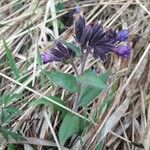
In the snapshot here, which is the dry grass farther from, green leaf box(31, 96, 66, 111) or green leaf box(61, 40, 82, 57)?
green leaf box(61, 40, 82, 57)

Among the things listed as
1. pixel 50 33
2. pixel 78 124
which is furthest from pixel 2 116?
pixel 50 33

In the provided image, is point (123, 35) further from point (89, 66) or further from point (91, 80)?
point (89, 66)

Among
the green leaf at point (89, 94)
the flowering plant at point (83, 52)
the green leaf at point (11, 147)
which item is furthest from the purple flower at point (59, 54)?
the green leaf at point (11, 147)

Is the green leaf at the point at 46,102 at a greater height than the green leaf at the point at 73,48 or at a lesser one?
lesser

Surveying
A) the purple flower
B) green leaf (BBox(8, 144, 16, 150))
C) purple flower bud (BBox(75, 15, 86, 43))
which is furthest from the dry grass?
purple flower bud (BBox(75, 15, 86, 43))

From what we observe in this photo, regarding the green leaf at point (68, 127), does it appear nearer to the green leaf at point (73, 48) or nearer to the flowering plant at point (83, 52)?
the flowering plant at point (83, 52)

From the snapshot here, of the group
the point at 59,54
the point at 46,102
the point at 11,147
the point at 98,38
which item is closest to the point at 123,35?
the point at 98,38

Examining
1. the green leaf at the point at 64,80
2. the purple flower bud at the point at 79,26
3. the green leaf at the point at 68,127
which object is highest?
the purple flower bud at the point at 79,26
